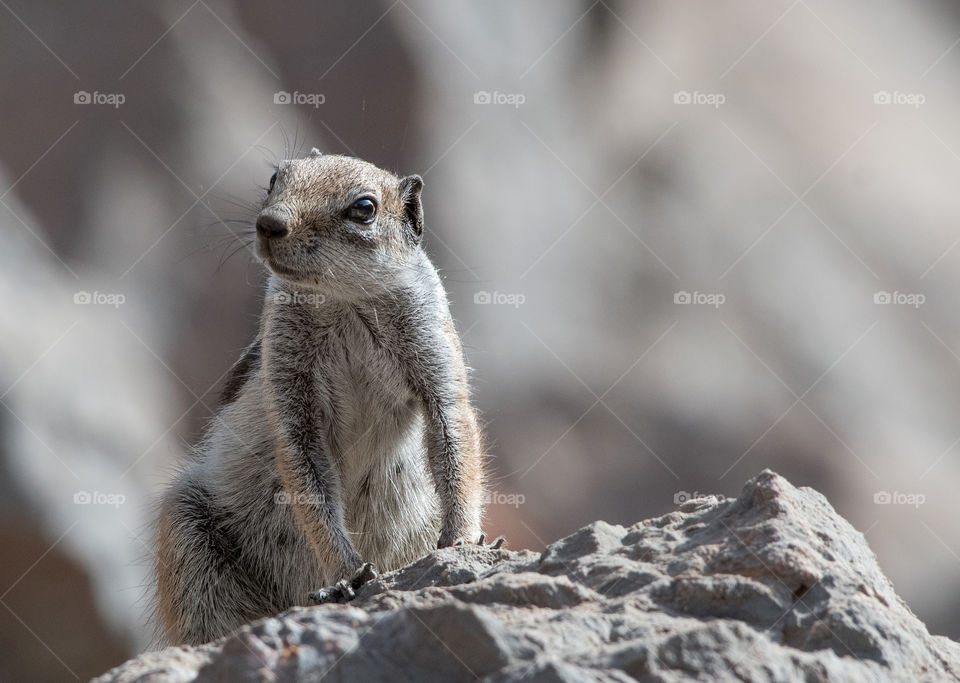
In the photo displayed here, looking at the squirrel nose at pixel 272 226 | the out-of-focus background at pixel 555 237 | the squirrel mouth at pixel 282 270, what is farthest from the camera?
the out-of-focus background at pixel 555 237

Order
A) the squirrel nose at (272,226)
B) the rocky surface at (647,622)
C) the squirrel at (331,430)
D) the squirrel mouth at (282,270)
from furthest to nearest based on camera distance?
the squirrel at (331,430), the squirrel mouth at (282,270), the squirrel nose at (272,226), the rocky surface at (647,622)

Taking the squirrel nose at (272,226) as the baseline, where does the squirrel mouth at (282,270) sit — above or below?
below

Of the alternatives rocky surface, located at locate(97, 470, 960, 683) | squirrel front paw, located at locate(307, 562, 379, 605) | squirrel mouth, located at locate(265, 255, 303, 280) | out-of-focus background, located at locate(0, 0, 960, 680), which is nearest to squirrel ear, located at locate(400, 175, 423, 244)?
squirrel mouth, located at locate(265, 255, 303, 280)

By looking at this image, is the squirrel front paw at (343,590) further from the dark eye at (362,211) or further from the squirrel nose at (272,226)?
the dark eye at (362,211)

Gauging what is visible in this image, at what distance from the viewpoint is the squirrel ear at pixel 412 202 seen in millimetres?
5500

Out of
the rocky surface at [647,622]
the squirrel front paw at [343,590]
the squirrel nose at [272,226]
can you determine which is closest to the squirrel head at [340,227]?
the squirrel nose at [272,226]

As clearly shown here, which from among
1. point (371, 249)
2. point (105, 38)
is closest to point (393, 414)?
point (371, 249)

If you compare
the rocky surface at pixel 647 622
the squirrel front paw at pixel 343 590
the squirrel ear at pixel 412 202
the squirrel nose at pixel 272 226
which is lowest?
the squirrel front paw at pixel 343 590

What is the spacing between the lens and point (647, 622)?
2.74 m

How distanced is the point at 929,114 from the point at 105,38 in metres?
8.00

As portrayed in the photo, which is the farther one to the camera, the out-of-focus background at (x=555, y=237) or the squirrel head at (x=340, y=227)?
the out-of-focus background at (x=555, y=237)

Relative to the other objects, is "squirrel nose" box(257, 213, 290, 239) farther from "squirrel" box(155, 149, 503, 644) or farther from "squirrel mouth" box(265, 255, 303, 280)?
"squirrel mouth" box(265, 255, 303, 280)

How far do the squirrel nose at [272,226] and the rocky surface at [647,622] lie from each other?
6.18 feet

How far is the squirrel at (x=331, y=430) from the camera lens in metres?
4.96
